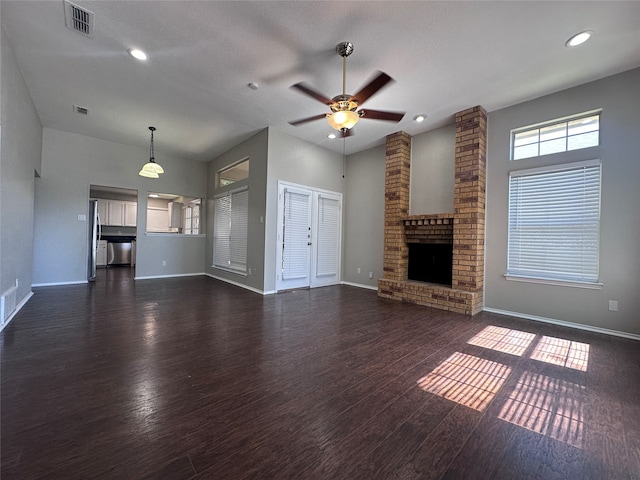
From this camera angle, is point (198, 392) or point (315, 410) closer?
point (315, 410)

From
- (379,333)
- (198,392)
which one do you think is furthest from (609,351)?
(198,392)

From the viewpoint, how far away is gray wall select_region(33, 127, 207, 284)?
5316 mm

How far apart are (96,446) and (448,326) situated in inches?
136

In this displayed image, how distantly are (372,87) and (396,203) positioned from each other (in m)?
2.82

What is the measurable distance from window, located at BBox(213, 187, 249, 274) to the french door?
3.05 feet

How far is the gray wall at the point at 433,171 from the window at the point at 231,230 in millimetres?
3475

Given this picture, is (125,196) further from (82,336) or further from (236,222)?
(82,336)

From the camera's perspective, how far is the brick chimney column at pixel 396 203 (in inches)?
201

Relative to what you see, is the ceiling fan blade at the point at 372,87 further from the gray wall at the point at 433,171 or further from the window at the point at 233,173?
the window at the point at 233,173

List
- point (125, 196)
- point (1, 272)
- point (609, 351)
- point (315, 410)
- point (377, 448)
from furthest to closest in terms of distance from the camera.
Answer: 1. point (125, 196)
2. point (1, 272)
3. point (609, 351)
4. point (315, 410)
5. point (377, 448)

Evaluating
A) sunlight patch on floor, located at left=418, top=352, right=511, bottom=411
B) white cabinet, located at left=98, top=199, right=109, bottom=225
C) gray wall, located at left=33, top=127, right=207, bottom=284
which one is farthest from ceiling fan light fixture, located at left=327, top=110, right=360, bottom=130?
white cabinet, located at left=98, top=199, right=109, bottom=225

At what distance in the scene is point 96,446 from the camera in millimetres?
1351

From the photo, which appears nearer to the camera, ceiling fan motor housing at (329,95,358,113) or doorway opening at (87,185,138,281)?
ceiling fan motor housing at (329,95,358,113)

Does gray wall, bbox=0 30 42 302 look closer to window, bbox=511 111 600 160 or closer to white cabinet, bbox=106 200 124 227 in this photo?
white cabinet, bbox=106 200 124 227
